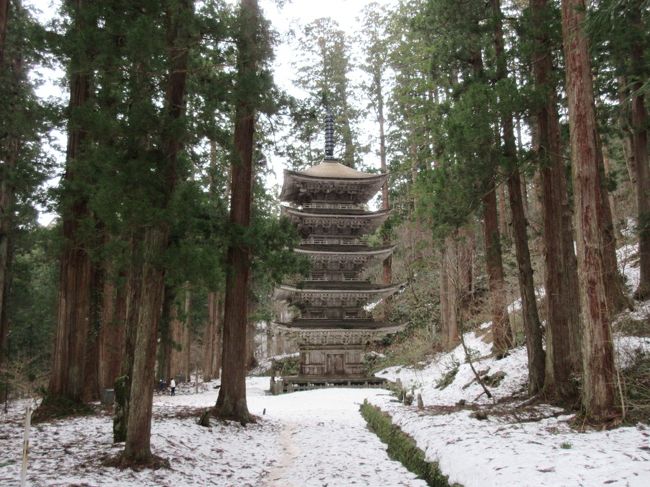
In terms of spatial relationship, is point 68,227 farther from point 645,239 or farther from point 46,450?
point 645,239

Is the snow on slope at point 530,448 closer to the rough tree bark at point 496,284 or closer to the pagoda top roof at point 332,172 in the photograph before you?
the rough tree bark at point 496,284

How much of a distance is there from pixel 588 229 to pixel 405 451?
14.5ft

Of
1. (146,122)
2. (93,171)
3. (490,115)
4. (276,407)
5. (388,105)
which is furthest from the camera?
(388,105)

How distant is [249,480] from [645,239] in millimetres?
11298

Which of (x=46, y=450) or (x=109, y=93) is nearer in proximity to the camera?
(x=46, y=450)

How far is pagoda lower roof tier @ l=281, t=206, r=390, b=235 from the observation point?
2417 cm

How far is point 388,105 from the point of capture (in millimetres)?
29641

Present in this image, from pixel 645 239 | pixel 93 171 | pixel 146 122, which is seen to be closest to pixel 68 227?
pixel 93 171

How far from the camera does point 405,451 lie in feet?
26.3

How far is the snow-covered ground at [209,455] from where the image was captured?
605cm

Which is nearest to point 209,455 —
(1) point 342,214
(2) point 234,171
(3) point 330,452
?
(3) point 330,452

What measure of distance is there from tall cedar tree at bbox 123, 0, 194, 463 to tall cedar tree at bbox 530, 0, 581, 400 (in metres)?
6.55

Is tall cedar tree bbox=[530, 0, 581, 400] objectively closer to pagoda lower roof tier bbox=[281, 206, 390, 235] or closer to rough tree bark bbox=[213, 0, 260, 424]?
rough tree bark bbox=[213, 0, 260, 424]

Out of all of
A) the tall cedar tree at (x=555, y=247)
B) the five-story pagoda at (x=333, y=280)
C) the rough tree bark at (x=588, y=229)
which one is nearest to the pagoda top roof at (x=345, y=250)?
the five-story pagoda at (x=333, y=280)
